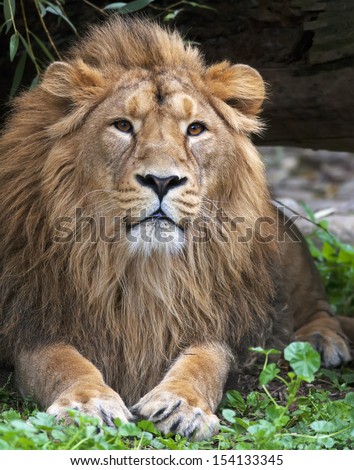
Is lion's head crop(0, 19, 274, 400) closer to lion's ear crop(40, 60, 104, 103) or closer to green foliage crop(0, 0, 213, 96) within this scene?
lion's ear crop(40, 60, 104, 103)

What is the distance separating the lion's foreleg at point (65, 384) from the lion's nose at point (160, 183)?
80 cm

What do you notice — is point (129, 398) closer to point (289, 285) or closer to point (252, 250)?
point (252, 250)

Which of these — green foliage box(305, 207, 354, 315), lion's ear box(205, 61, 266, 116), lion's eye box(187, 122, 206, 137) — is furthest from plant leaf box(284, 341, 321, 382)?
green foliage box(305, 207, 354, 315)

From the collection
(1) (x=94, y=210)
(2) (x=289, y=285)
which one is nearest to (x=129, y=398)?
(1) (x=94, y=210)

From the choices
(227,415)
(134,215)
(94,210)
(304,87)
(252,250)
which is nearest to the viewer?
(227,415)

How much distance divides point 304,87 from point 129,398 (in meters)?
1.95

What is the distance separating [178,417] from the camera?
3.89 m

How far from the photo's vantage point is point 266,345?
5438mm

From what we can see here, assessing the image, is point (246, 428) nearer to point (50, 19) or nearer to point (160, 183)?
point (160, 183)

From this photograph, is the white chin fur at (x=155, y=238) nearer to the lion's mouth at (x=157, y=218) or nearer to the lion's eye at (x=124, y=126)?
the lion's mouth at (x=157, y=218)

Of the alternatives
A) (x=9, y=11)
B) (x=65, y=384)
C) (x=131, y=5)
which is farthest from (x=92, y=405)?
(x=131, y=5)

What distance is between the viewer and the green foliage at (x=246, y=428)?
135 inches

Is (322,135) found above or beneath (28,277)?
above

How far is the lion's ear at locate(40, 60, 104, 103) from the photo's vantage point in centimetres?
443
